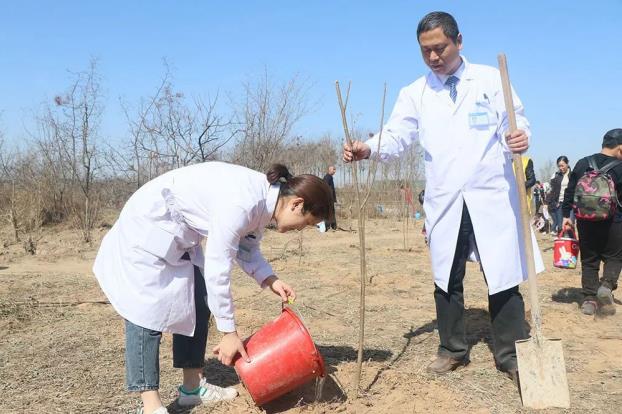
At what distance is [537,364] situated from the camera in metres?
2.58

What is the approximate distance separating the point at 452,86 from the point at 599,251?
103 inches

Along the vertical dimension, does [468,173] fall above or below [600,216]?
above

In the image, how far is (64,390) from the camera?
2.97m

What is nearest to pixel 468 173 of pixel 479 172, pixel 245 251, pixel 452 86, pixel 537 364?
pixel 479 172

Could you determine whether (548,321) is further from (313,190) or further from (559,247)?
(313,190)

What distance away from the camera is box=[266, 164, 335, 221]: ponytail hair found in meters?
2.26

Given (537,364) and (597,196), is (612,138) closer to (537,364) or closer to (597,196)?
(597,196)

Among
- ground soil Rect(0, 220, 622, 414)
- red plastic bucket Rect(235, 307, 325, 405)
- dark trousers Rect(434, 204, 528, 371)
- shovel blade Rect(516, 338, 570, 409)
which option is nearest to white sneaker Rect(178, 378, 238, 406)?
ground soil Rect(0, 220, 622, 414)

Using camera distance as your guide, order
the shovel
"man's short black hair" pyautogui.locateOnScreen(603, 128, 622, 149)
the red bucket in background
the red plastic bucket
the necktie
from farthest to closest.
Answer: the red bucket in background → "man's short black hair" pyautogui.locateOnScreen(603, 128, 622, 149) → the necktie → the shovel → the red plastic bucket

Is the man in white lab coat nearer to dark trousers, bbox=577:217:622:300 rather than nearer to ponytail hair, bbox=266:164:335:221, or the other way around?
ponytail hair, bbox=266:164:335:221

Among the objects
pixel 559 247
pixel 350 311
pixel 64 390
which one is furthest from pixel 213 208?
pixel 559 247

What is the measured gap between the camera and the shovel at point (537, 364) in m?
2.56

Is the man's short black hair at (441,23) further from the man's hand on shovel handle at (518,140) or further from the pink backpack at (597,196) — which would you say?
the pink backpack at (597,196)

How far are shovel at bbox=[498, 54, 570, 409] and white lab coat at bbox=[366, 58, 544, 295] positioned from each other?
8.1 inches
